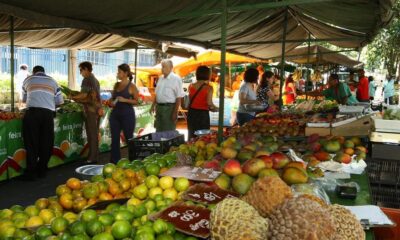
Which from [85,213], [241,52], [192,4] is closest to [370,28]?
[192,4]

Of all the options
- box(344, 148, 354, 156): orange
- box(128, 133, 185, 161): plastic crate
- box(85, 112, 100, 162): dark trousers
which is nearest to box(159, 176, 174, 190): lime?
box(128, 133, 185, 161): plastic crate

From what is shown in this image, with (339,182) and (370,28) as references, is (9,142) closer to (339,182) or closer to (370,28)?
(339,182)

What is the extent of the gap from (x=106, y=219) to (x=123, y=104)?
16.7 ft

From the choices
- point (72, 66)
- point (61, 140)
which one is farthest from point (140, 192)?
point (72, 66)

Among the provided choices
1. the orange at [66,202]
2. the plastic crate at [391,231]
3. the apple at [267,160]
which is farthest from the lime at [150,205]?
the plastic crate at [391,231]

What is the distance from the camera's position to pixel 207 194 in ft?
8.14

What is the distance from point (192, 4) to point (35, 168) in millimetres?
3792

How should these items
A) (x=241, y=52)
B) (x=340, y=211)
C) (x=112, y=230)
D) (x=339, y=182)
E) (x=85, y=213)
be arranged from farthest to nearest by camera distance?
(x=241, y=52) → (x=339, y=182) → (x=85, y=213) → (x=112, y=230) → (x=340, y=211)

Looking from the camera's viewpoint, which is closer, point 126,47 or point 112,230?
point 112,230

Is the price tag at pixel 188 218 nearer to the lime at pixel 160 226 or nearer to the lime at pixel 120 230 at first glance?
the lime at pixel 160 226

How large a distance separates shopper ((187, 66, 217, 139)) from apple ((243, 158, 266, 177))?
3920 millimetres

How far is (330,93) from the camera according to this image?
11.5 meters

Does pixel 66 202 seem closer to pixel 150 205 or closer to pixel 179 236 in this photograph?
pixel 150 205

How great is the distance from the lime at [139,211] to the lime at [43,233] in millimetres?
465
